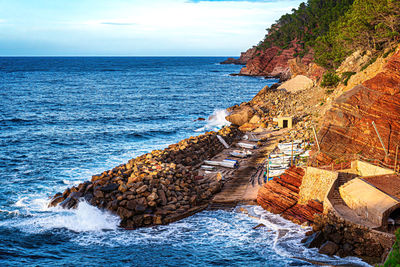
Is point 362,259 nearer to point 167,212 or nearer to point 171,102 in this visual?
point 167,212

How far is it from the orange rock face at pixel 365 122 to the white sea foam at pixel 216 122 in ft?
85.2

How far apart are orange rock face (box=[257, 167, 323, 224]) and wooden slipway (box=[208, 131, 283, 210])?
1211mm

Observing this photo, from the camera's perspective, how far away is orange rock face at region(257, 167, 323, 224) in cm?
2062

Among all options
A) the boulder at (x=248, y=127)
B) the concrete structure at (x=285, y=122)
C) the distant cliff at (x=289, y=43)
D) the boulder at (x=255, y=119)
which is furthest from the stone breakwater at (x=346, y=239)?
the distant cliff at (x=289, y=43)

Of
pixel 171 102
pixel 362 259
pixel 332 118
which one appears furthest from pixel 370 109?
pixel 171 102

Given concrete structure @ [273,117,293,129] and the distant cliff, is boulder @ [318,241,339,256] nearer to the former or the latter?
concrete structure @ [273,117,293,129]

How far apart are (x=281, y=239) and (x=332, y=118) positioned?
30.6ft

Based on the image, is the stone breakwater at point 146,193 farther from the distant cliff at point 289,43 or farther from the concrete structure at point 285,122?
the distant cliff at point 289,43

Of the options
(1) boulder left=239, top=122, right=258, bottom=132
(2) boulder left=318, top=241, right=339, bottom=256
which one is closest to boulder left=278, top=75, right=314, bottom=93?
(1) boulder left=239, top=122, right=258, bottom=132

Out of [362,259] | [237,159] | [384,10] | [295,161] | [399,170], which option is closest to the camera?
[362,259]

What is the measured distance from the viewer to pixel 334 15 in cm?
8975

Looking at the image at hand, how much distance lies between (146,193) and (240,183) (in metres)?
7.71

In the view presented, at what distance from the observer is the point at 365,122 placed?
22.6 m

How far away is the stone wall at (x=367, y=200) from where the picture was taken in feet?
55.1
